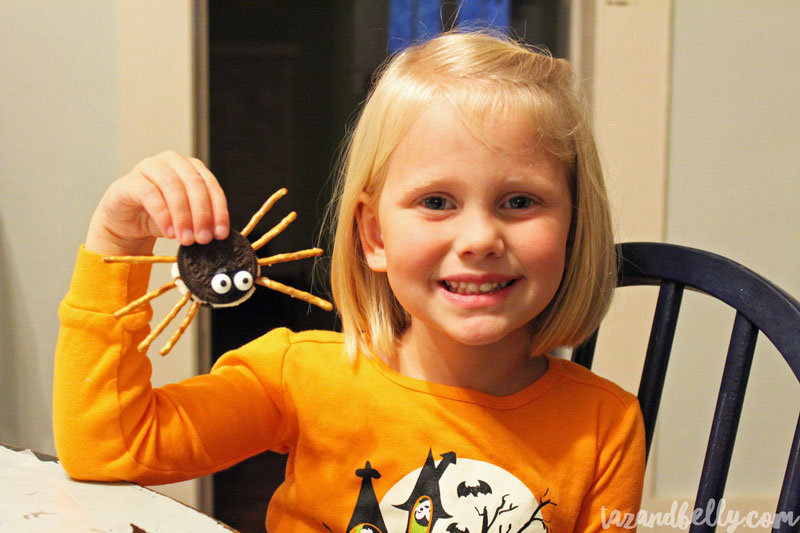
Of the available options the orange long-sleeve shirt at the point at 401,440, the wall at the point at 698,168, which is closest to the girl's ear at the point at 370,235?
the orange long-sleeve shirt at the point at 401,440

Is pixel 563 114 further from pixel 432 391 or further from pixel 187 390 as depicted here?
pixel 187 390

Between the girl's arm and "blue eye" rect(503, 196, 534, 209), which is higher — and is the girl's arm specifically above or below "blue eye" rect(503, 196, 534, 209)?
below

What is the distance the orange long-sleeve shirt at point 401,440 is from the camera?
76cm

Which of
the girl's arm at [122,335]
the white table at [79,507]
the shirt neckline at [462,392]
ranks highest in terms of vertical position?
the girl's arm at [122,335]

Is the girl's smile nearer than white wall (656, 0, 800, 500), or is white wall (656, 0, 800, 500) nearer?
the girl's smile

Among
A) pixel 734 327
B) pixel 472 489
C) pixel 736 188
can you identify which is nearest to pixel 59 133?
pixel 472 489

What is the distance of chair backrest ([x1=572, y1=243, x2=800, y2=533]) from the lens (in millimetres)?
671

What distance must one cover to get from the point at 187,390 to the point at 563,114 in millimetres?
500

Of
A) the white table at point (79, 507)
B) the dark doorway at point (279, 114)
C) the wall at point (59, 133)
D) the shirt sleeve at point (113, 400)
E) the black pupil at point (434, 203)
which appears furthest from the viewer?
the dark doorway at point (279, 114)

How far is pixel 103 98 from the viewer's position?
150cm

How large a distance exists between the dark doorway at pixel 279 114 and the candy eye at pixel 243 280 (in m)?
1.47

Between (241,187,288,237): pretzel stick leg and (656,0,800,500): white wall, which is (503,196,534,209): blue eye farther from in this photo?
(656,0,800,500): white wall

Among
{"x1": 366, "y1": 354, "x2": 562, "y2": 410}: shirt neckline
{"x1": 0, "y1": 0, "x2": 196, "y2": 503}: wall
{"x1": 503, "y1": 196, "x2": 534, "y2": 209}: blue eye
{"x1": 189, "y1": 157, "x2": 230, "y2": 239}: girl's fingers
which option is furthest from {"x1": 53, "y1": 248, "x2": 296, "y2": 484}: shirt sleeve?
{"x1": 0, "y1": 0, "x2": 196, "y2": 503}: wall

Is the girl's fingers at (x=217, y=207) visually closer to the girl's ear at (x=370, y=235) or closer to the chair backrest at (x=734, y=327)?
the girl's ear at (x=370, y=235)
